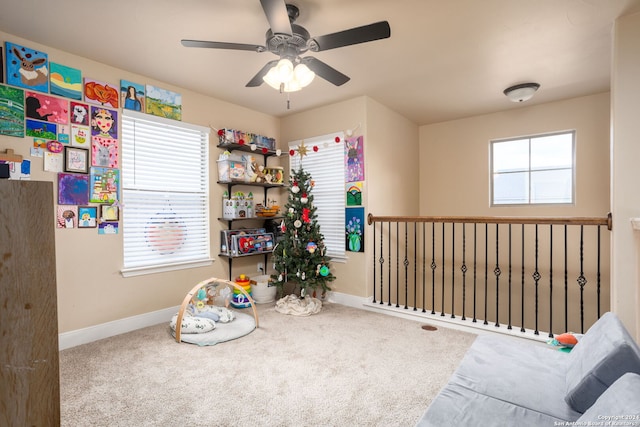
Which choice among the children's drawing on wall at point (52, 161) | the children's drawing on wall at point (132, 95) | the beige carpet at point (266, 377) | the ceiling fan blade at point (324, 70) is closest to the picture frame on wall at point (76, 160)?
the children's drawing on wall at point (52, 161)

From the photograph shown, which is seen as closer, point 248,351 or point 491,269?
point 248,351

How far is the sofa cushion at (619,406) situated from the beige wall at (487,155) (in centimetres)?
373

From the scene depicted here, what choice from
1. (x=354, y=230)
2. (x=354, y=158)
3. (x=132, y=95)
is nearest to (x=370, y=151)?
(x=354, y=158)

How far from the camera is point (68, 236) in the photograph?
2725 mm

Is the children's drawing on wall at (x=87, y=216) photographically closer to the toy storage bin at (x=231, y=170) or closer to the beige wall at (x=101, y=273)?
the beige wall at (x=101, y=273)

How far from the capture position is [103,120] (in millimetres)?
2926

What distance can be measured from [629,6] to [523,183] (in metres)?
2.47

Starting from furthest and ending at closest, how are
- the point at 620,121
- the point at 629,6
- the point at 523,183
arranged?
the point at 523,183 < the point at 620,121 < the point at 629,6

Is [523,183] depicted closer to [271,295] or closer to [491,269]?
[491,269]

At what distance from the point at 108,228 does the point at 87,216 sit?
200mm

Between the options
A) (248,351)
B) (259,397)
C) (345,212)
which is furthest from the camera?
(345,212)

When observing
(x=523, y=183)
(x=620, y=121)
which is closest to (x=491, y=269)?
(x=523, y=183)

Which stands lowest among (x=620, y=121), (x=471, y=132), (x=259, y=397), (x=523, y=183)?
(x=259, y=397)

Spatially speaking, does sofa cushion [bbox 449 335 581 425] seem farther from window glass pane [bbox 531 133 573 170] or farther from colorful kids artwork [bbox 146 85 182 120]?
colorful kids artwork [bbox 146 85 182 120]
